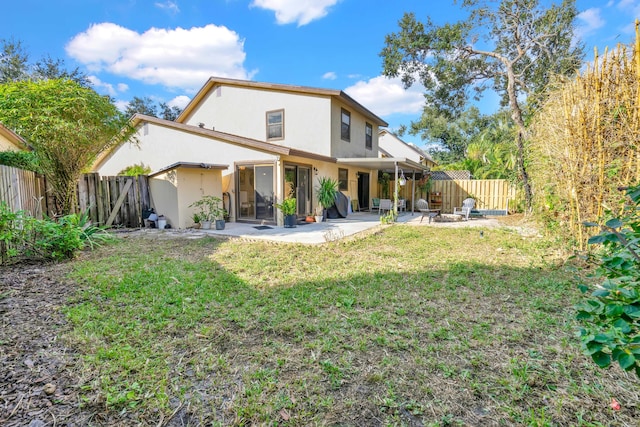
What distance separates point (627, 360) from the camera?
122 cm

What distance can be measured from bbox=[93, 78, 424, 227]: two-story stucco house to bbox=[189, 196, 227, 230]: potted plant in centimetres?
52

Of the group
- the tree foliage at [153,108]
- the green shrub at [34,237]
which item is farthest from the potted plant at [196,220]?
the tree foliage at [153,108]

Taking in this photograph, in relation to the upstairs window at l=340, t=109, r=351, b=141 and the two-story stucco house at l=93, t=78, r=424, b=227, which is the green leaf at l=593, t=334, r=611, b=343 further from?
the upstairs window at l=340, t=109, r=351, b=141

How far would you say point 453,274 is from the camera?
5133mm

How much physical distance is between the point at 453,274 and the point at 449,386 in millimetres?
3046

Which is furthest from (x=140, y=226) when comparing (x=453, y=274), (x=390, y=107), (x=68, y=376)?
(x=390, y=107)

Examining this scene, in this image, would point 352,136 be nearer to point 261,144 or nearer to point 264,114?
point 264,114

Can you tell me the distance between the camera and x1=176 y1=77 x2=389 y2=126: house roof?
41.1 ft

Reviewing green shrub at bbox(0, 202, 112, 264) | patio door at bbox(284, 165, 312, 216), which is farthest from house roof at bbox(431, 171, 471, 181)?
green shrub at bbox(0, 202, 112, 264)

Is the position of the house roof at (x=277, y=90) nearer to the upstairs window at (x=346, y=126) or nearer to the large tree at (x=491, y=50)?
the upstairs window at (x=346, y=126)

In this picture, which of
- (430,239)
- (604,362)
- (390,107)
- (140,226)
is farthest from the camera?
(390,107)

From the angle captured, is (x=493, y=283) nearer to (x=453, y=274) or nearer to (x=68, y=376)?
(x=453, y=274)

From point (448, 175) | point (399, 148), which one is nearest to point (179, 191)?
point (448, 175)

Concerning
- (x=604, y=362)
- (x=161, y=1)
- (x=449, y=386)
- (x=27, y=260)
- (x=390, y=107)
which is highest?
(x=390, y=107)
